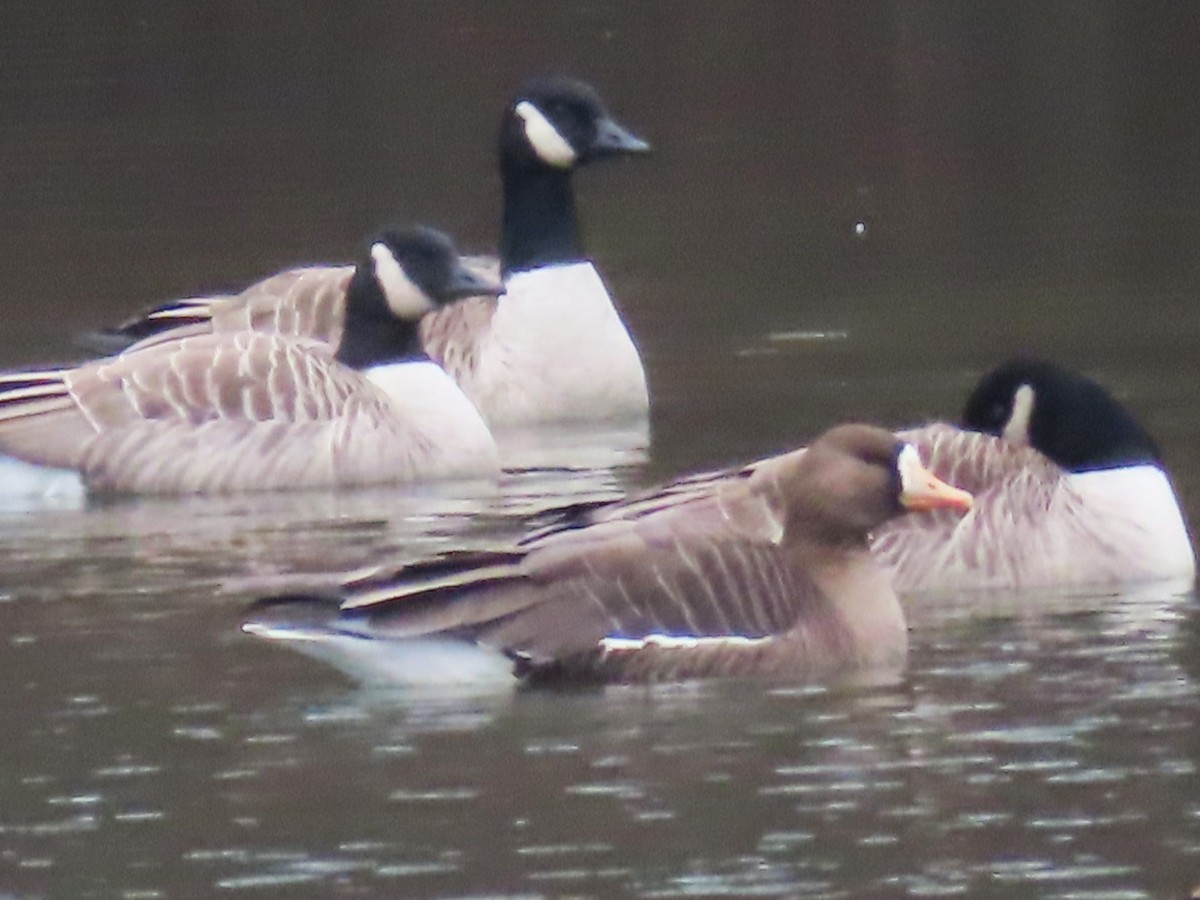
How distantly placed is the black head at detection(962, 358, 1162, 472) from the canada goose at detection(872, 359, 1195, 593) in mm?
11

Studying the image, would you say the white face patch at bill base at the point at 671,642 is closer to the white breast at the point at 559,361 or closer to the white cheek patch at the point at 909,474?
the white cheek patch at the point at 909,474

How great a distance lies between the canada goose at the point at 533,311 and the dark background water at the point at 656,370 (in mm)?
596

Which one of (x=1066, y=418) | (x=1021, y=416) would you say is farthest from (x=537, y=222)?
(x=1066, y=418)

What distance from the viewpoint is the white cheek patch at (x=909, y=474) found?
12.6m

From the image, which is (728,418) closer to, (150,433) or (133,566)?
(150,433)

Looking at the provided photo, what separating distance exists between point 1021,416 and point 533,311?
222 inches

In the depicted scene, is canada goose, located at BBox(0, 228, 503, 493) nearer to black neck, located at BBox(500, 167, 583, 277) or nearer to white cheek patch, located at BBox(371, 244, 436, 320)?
white cheek patch, located at BBox(371, 244, 436, 320)

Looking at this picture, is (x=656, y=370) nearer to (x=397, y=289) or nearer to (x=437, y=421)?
(x=397, y=289)

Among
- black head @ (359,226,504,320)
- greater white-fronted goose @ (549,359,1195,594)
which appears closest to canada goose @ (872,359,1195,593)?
greater white-fronted goose @ (549,359,1195,594)

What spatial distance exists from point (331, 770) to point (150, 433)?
6611 mm

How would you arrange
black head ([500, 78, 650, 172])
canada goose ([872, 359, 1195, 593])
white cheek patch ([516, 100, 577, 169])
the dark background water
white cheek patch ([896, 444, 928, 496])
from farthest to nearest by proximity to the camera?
Answer: white cheek patch ([516, 100, 577, 169]) < black head ([500, 78, 650, 172]) < canada goose ([872, 359, 1195, 593]) < white cheek patch ([896, 444, 928, 496]) < the dark background water

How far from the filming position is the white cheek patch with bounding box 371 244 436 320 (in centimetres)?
1800

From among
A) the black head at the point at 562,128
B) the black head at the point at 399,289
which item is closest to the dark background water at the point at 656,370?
the black head at the point at 399,289

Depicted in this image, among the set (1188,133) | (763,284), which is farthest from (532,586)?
(1188,133)
